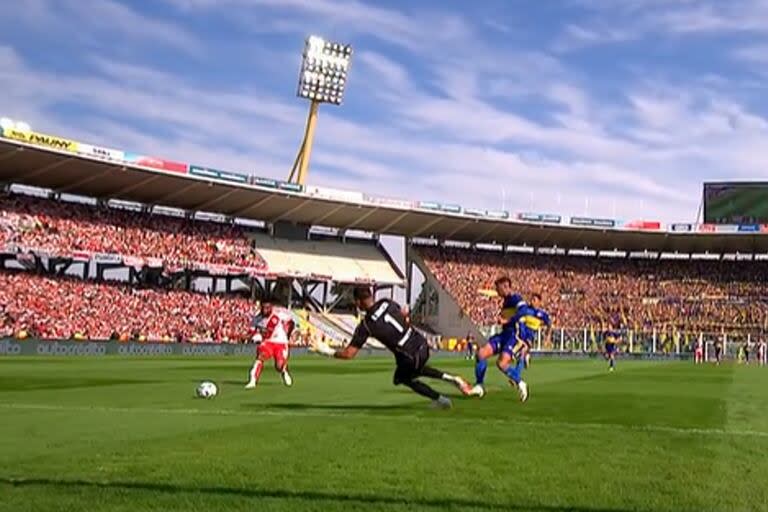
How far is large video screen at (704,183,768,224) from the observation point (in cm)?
8044

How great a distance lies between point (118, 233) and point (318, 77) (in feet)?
69.3

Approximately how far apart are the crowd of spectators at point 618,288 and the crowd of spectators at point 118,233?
21.4 m

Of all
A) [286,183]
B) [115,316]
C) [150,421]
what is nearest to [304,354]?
[115,316]

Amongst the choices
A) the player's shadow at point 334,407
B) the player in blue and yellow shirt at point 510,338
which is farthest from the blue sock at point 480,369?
the player's shadow at point 334,407

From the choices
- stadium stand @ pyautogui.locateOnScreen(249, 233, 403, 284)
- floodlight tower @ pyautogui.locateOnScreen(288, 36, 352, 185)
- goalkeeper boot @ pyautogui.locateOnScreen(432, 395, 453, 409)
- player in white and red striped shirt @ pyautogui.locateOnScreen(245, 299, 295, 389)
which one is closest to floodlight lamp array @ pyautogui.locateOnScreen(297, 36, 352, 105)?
floodlight tower @ pyautogui.locateOnScreen(288, 36, 352, 185)

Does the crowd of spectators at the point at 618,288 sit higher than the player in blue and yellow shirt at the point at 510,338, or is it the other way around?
the crowd of spectators at the point at 618,288

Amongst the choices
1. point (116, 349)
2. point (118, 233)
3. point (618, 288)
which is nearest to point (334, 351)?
point (116, 349)

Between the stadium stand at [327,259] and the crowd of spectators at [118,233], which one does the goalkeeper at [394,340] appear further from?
the stadium stand at [327,259]

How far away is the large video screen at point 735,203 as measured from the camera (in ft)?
264

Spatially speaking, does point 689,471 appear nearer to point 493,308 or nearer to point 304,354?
point 304,354

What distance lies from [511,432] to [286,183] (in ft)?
185

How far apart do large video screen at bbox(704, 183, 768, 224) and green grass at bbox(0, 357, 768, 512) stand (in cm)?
6827

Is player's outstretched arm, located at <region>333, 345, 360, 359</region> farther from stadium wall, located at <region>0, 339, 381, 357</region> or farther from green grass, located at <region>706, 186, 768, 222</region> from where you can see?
green grass, located at <region>706, 186, 768, 222</region>

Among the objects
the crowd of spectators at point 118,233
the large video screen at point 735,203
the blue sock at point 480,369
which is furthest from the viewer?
the large video screen at point 735,203
